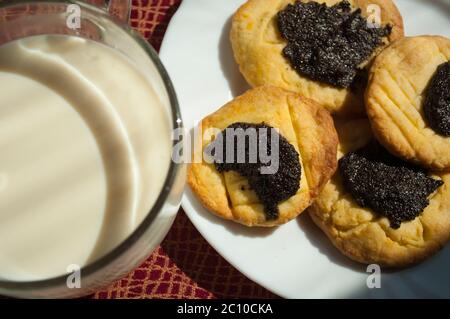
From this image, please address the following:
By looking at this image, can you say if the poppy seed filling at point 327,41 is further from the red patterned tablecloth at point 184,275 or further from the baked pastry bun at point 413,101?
the red patterned tablecloth at point 184,275

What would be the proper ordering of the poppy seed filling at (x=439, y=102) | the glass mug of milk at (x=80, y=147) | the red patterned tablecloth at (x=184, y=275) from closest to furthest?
the glass mug of milk at (x=80, y=147), the poppy seed filling at (x=439, y=102), the red patterned tablecloth at (x=184, y=275)

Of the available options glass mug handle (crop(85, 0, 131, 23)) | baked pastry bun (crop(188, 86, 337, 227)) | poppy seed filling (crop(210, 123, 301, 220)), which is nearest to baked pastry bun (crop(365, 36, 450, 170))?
baked pastry bun (crop(188, 86, 337, 227))

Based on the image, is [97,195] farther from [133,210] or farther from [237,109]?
[237,109]

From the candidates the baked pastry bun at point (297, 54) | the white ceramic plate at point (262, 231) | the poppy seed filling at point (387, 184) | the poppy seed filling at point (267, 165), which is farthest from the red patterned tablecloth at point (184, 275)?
the baked pastry bun at point (297, 54)
